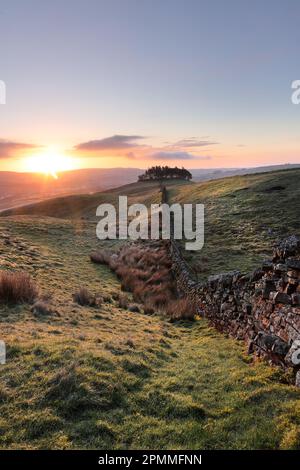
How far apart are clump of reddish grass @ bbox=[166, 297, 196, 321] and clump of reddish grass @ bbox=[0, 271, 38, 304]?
622 centimetres

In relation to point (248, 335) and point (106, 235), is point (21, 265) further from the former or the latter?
point (106, 235)

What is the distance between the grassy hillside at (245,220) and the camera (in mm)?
23344

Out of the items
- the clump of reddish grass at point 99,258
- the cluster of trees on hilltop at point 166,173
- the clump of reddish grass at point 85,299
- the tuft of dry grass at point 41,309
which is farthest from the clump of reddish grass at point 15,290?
the cluster of trees on hilltop at point 166,173

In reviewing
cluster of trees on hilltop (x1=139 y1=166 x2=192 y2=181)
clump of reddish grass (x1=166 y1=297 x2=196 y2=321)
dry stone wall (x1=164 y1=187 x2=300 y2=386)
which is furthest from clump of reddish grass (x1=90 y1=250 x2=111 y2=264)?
cluster of trees on hilltop (x1=139 y1=166 x2=192 y2=181)

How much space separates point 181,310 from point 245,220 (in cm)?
2015

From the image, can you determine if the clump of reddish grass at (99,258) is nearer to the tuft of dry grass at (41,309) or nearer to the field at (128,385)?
the field at (128,385)

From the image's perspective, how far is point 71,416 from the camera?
6.56 meters

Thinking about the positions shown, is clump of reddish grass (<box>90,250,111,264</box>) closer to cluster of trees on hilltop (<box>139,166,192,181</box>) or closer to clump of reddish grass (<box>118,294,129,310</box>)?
clump of reddish grass (<box>118,294,129,310</box>)

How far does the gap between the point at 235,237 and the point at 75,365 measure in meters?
22.8

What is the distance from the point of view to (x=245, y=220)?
33.3 metres

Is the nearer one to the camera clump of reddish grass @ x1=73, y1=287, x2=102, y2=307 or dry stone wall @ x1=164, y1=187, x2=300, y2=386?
dry stone wall @ x1=164, y1=187, x2=300, y2=386

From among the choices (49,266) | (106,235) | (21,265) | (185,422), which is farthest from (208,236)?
(185,422)

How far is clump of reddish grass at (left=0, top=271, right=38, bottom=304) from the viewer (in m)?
13.0
